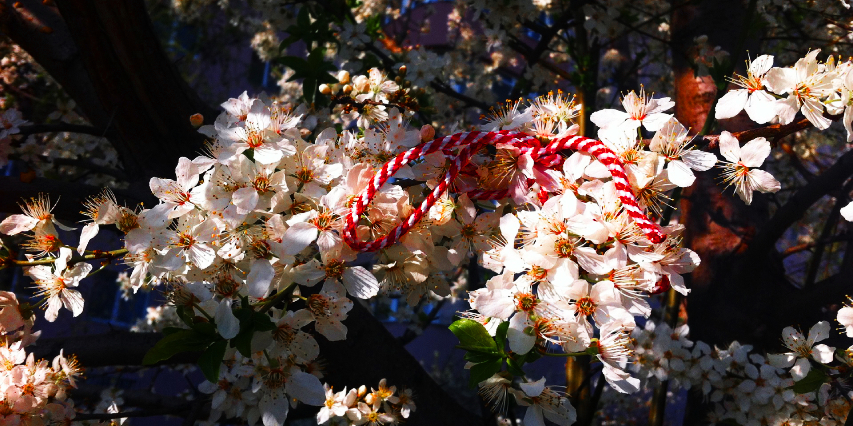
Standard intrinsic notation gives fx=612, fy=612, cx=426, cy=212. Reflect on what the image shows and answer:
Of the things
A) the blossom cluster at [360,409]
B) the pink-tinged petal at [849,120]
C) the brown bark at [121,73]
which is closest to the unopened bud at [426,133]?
the pink-tinged petal at [849,120]

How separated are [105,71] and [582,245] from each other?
5.10 ft

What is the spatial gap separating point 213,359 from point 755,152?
3.23 ft

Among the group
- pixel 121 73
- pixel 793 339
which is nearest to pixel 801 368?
pixel 793 339

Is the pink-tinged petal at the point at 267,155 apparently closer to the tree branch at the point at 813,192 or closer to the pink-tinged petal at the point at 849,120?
the pink-tinged petal at the point at 849,120

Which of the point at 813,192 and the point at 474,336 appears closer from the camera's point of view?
the point at 474,336

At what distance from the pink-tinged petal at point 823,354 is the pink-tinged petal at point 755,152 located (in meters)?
0.87

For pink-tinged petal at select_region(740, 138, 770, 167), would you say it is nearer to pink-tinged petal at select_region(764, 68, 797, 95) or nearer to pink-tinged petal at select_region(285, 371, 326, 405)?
pink-tinged petal at select_region(764, 68, 797, 95)

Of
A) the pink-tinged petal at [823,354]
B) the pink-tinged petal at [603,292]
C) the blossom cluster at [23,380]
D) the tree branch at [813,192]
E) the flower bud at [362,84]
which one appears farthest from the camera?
the tree branch at [813,192]

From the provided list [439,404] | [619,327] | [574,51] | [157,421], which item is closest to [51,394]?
[439,404]

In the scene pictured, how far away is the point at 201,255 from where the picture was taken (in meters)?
1.03

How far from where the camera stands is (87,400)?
2516 millimetres

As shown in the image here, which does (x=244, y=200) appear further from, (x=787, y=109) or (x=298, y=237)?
(x=787, y=109)

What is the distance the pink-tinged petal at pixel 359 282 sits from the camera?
1018mm

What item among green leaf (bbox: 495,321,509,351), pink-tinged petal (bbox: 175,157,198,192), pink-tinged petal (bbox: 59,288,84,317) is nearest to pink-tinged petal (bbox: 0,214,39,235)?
pink-tinged petal (bbox: 59,288,84,317)
